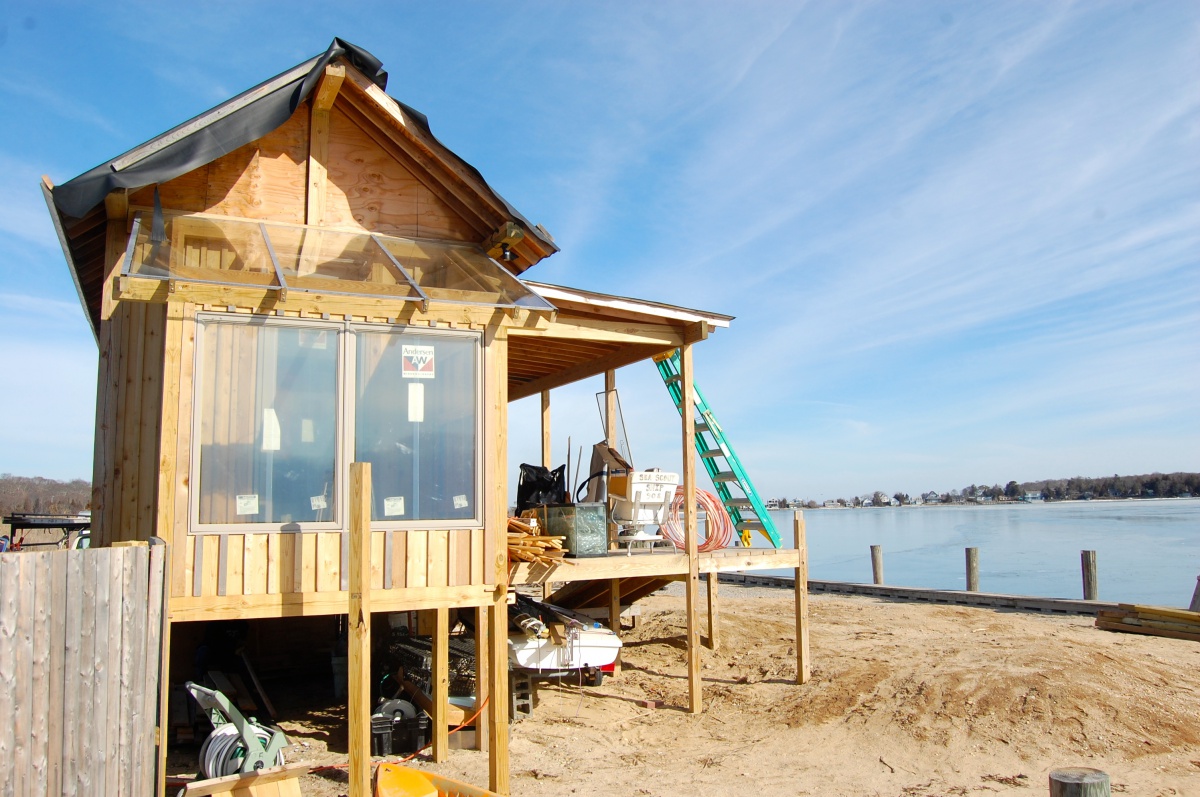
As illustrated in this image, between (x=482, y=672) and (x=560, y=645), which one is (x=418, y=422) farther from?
(x=560, y=645)

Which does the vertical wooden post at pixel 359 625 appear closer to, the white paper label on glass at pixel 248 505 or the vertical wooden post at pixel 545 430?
the white paper label on glass at pixel 248 505

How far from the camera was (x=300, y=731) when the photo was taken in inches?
329

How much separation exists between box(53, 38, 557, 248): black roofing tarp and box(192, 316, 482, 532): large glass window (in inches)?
59.3

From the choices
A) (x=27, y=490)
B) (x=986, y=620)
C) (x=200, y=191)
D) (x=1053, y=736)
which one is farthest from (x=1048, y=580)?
(x=27, y=490)

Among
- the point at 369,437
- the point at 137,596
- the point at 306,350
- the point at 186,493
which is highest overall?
the point at 306,350

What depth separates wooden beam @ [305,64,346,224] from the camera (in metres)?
8.06

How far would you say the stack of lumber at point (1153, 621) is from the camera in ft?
43.9

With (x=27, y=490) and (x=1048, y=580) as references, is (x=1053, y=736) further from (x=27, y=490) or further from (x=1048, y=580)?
(x=27, y=490)

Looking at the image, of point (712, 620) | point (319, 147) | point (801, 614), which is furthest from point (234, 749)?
point (712, 620)

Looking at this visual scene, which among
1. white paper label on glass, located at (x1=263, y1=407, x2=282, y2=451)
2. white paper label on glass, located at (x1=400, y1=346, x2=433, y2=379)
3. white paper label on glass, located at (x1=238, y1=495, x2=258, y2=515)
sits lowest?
white paper label on glass, located at (x1=238, y1=495, x2=258, y2=515)

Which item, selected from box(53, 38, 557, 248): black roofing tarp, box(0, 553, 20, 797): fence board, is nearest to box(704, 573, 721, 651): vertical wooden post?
box(53, 38, 557, 248): black roofing tarp

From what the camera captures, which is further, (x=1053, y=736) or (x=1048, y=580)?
(x=1048, y=580)

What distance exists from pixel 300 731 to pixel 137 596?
3.63 metres

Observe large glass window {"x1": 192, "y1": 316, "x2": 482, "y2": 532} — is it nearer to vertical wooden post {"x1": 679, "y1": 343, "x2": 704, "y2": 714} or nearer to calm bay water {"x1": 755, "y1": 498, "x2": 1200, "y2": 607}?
vertical wooden post {"x1": 679, "y1": 343, "x2": 704, "y2": 714}
